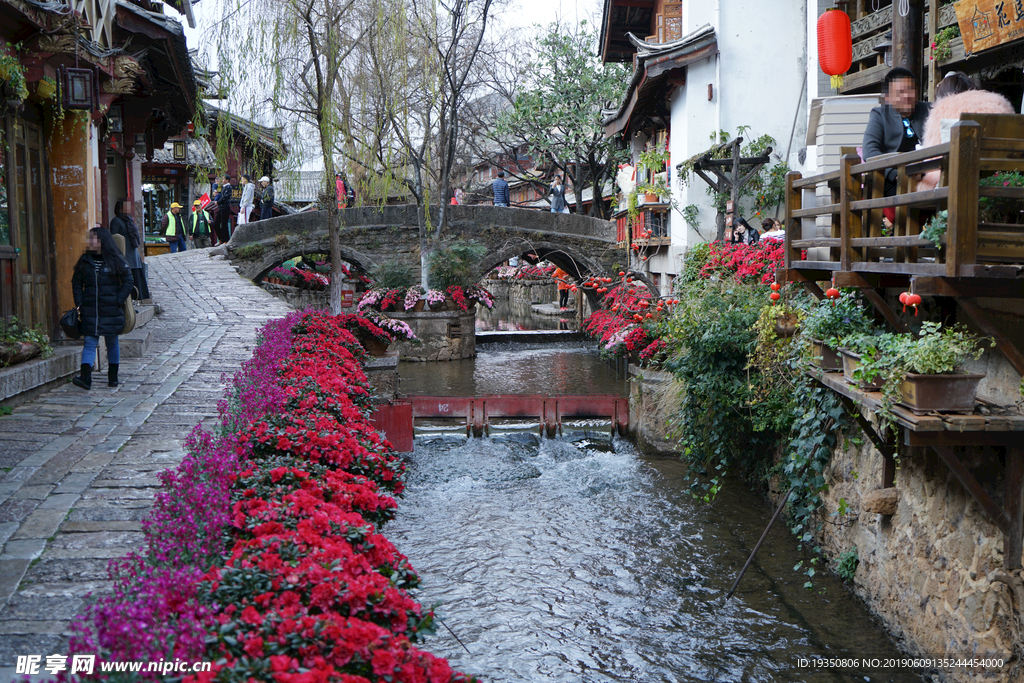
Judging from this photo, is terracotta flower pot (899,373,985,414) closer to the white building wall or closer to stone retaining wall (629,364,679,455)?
stone retaining wall (629,364,679,455)

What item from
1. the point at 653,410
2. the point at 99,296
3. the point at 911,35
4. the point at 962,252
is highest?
the point at 911,35

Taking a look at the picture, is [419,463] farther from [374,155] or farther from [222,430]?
[222,430]

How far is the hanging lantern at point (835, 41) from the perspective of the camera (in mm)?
9297

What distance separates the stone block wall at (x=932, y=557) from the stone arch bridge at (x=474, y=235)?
15763mm

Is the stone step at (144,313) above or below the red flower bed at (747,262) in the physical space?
below

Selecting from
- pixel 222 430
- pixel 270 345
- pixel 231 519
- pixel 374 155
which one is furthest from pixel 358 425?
pixel 374 155

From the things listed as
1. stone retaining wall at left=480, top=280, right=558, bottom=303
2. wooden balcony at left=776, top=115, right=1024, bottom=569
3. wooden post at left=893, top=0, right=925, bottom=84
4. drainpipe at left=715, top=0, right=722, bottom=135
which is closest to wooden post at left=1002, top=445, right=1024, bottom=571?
wooden balcony at left=776, top=115, right=1024, bottom=569

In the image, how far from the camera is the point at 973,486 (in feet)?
14.7

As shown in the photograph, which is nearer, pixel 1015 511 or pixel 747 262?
pixel 1015 511

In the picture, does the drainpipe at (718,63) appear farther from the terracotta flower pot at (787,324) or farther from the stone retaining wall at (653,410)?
the terracotta flower pot at (787,324)

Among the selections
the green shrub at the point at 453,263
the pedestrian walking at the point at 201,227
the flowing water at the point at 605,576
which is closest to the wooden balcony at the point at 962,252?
the flowing water at the point at 605,576

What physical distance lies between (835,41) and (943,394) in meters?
6.20

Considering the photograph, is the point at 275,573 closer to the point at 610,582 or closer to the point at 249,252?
the point at 610,582

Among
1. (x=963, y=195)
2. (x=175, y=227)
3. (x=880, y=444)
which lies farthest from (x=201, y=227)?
(x=963, y=195)
